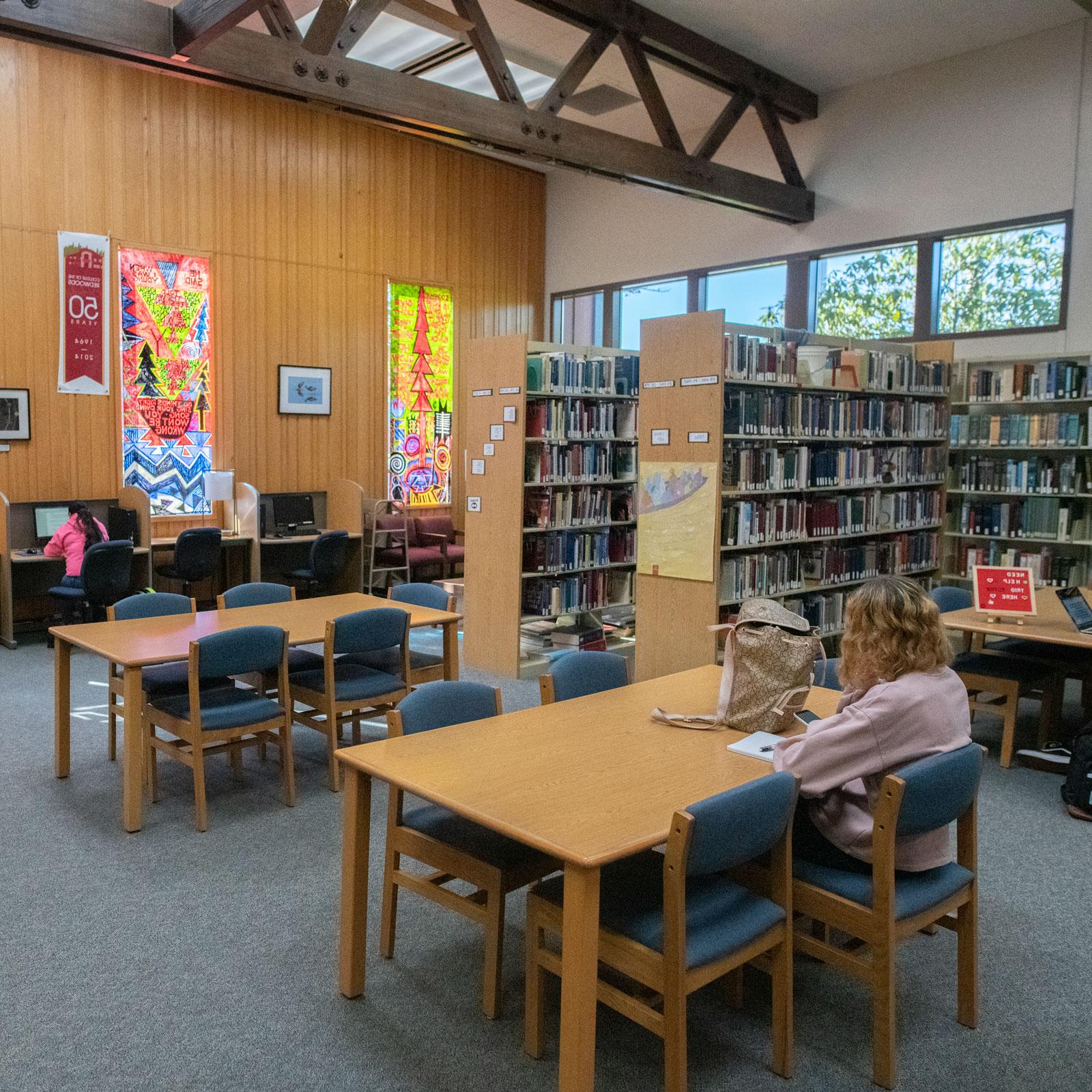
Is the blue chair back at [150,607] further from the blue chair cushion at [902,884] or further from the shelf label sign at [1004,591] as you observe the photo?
the shelf label sign at [1004,591]

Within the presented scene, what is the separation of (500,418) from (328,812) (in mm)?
3072

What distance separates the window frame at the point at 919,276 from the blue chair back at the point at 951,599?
300 centimetres

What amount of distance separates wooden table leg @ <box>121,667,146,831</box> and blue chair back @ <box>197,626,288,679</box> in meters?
0.24

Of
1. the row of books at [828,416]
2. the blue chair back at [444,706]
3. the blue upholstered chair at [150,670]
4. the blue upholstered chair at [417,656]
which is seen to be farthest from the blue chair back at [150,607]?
the row of books at [828,416]

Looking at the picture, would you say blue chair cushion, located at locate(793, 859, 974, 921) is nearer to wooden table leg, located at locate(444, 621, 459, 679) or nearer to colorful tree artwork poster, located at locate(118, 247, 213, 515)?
wooden table leg, located at locate(444, 621, 459, 679)

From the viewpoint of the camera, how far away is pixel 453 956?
2.92 metres

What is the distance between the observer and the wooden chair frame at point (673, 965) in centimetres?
202

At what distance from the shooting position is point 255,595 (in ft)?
16.6

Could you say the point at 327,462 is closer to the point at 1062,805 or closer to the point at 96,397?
the point at 96,397

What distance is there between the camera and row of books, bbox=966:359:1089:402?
6.68 metres

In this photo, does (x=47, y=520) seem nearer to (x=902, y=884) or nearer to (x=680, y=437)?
(x=680, y=437)

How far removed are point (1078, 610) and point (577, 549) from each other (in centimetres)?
313

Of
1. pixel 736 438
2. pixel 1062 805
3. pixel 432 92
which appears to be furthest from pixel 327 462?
pixel 1062 805

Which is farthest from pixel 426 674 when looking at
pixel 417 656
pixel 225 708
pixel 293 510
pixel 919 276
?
pixel 919 276
